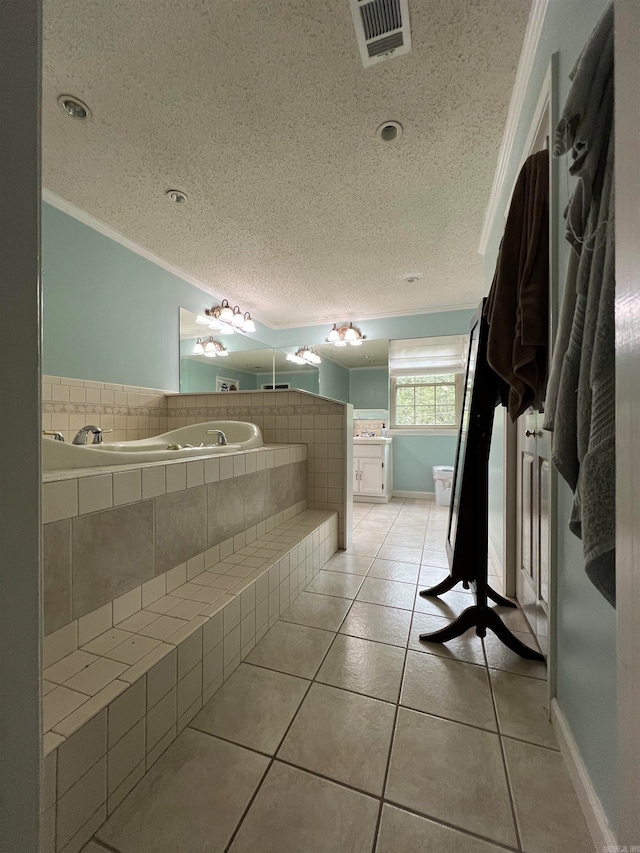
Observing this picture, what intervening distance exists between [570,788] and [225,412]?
262cm

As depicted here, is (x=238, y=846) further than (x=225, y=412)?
No

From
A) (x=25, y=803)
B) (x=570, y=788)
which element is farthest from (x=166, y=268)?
(x=570, y=788)

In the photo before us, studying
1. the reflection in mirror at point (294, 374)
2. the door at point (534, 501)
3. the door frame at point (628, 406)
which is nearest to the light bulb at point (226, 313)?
the reflection in mirror at point (294, 374)

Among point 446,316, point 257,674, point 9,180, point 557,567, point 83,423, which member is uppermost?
point 446,316

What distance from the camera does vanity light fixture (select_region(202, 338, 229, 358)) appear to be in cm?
322

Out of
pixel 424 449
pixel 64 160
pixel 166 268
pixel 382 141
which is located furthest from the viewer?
pixel 424 449

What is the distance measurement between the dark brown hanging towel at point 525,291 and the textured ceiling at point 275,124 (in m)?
0.75

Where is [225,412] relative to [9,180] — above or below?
below

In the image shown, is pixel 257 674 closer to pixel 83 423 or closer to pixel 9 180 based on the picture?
pixel 9 180

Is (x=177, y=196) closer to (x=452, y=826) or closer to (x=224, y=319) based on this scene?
(x=224, y=319)

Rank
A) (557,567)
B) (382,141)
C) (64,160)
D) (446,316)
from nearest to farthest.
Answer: (557,567) → (382,141) → (64,160) → (446,316)

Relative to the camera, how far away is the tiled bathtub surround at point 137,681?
26.3 inches

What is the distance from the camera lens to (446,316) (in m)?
3.96

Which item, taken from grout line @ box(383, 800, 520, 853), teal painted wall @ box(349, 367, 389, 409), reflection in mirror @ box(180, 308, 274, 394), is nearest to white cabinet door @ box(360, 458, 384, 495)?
teal painted wall @ box(349, 367, 389, 409)
